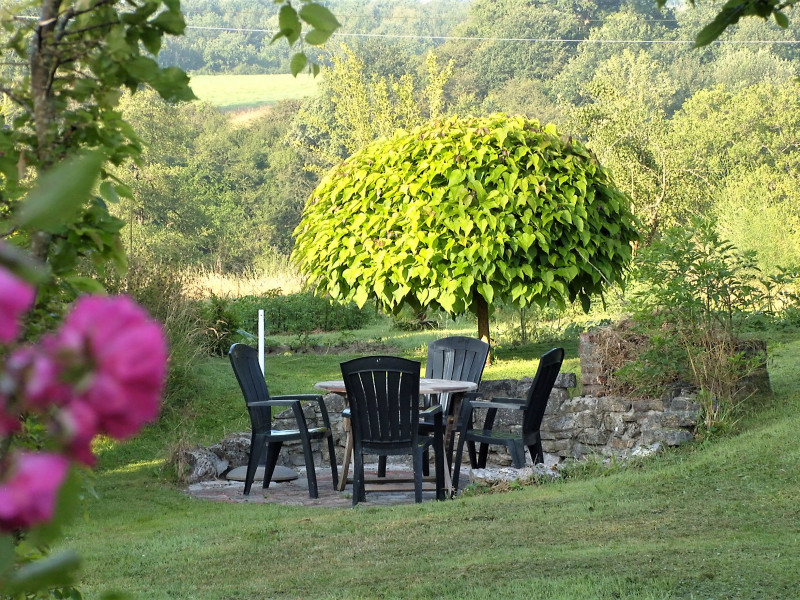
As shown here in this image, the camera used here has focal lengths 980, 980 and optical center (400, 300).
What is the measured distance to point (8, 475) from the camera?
49cm

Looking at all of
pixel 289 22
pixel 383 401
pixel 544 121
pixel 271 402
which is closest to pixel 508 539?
pixel 383 401

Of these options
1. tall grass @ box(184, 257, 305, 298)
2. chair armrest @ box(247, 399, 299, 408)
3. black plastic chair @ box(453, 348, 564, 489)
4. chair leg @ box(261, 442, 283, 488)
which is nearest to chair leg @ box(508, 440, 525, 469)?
black plastic chair @ box(453, 348, 564, 489)

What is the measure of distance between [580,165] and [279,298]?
1131cm

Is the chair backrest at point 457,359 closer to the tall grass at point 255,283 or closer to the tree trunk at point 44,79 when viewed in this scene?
the tree trunk at point 44,79

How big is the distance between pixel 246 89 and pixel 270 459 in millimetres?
60072

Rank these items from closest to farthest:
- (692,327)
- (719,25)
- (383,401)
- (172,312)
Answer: (719,25) < (383,401) < (692,327) < (172,312)

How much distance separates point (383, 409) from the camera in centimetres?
608

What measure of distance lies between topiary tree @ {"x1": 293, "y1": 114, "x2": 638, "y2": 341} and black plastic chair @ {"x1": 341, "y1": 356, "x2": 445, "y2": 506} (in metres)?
2.30

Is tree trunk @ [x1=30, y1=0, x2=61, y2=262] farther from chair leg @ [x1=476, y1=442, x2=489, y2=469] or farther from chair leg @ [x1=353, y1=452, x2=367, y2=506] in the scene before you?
chair leg @ [x1=476, y1=442, x2=489, y2=469]

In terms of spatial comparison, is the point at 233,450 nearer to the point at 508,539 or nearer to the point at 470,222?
the point at 470,222

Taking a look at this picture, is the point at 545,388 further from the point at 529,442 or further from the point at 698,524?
the point at 698,524

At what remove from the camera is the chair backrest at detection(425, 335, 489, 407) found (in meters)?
7.81

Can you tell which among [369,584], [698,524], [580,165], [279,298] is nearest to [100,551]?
[369,584]

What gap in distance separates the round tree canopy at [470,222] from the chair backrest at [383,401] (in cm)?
230
